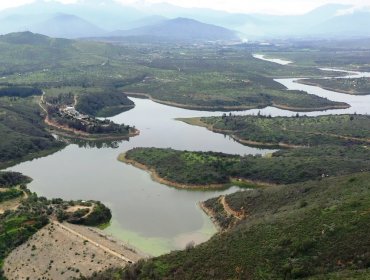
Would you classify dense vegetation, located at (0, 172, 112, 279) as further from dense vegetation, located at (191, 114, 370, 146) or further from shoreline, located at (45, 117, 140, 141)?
dense vegetation, located at (191, 114, 370, 146)

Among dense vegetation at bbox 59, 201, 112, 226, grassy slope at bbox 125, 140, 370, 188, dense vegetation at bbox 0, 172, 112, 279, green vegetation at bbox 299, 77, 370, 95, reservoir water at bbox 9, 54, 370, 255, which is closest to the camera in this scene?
dense vegetation at bbox 0, 172, 112, 279

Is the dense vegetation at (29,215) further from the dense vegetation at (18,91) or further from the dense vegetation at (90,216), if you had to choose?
the dense vegetation at (18,91)

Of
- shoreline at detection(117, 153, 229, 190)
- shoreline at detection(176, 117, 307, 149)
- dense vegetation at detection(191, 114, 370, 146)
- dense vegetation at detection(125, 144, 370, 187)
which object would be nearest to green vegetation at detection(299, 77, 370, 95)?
dense vegetation at detection(191, 114, 370, 146)

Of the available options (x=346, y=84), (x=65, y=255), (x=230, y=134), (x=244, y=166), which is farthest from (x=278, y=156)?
(x=346, y=84)

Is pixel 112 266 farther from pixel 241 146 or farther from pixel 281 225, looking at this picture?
pixel 241 146

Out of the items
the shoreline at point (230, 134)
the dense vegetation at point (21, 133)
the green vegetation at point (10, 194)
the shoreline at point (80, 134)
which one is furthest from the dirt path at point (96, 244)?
the shoreline at point (230, 134)
